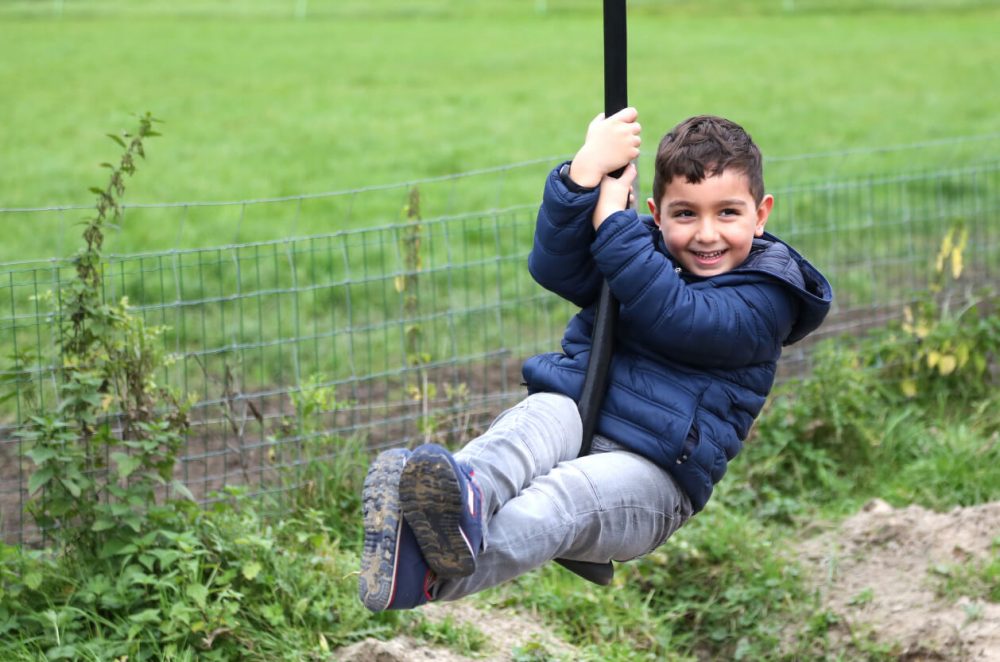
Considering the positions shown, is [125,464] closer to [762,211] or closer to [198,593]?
[198,593]

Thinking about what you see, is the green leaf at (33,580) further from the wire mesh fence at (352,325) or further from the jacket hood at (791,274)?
the jacket hood at (791,274)

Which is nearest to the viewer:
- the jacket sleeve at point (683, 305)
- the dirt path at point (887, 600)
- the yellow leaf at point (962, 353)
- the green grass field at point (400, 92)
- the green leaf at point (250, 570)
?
the jacket sleeve at point (683, 305)

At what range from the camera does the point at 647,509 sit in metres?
3.19

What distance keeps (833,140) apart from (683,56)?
23.7 feet

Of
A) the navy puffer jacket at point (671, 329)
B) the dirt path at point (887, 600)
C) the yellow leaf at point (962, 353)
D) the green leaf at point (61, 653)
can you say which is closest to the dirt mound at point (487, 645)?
the dirt path at point (887, 600)

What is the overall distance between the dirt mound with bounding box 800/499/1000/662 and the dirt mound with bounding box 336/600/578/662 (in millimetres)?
1167

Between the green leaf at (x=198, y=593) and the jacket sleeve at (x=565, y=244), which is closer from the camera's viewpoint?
the jacket sleeve at (x=565, y=244)

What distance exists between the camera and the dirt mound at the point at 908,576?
4.58 meters

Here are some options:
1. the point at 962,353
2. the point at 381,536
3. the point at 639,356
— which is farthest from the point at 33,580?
the point at 962,353

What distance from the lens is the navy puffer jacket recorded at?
3.09 meters

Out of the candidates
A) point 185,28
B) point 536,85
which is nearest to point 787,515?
point 536,85

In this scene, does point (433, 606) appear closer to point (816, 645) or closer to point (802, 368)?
point (816, 645)

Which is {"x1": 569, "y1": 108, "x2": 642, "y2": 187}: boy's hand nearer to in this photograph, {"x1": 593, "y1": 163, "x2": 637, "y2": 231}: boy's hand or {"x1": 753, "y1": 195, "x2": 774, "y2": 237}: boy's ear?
{"x1": 593, "y1": 163, "x2": 637, "y2": 231}: boy's hand

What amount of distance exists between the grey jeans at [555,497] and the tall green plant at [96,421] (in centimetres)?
158
